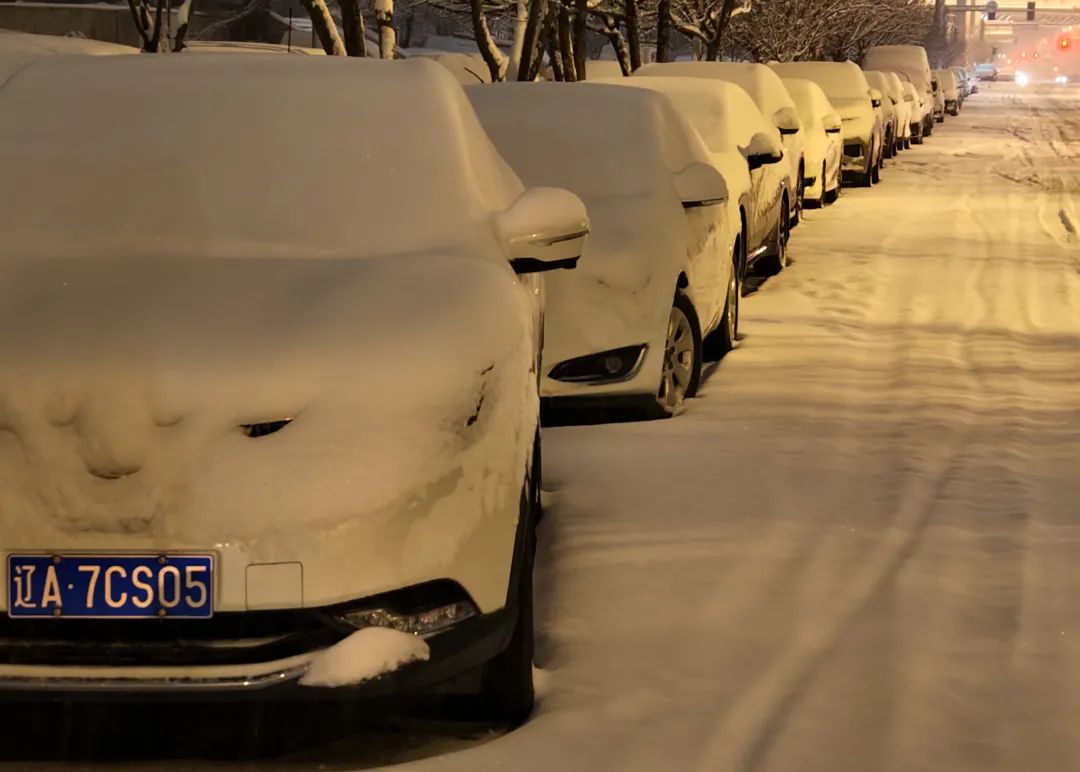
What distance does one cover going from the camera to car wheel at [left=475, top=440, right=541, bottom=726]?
4.01 metres

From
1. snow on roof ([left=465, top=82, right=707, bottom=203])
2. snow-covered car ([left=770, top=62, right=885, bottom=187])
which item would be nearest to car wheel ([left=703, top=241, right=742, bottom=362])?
snow on roof ([left=465, top=82, right=707, bottom=203])

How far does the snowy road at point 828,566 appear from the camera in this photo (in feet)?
13.4

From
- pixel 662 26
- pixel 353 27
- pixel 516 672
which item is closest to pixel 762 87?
pixel 353 27

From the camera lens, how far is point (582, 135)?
8.16m

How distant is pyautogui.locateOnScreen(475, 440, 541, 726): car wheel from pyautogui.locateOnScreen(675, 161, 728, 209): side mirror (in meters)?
4.05

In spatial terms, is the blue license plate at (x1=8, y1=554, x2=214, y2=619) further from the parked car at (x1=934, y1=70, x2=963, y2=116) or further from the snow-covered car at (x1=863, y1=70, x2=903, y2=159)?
the parked car at (x1=934, y1=70, x2=963, y2=116)

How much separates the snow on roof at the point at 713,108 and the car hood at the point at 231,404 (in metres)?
7.12

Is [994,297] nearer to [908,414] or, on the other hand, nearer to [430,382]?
[908,414]

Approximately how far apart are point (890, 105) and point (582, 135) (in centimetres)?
2206

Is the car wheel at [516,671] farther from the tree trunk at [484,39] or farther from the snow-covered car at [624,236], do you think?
the tree trunk at [484,39]

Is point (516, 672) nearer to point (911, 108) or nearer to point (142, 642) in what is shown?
point (142, 642)

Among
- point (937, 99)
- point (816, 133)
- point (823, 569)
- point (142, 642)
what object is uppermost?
point (142, 642)

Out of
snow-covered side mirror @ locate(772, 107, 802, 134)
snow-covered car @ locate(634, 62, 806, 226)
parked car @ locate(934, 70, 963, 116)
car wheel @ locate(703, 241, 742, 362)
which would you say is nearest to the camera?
car wheel @ locate(703, 241, 742, 362)

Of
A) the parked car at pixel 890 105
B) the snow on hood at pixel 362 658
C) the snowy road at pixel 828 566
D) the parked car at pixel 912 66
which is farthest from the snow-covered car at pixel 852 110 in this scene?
the snow on hood at pixel 362 658
